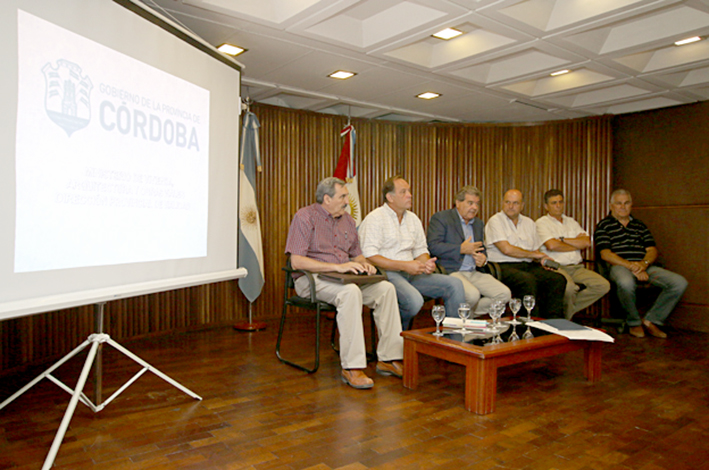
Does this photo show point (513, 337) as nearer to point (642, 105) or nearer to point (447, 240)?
point (447, 240)

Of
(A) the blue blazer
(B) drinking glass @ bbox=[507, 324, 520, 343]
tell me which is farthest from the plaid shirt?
(B) drinking glass @ bbox=[507, 324, 520, 343]

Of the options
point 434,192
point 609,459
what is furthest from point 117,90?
point 434,192

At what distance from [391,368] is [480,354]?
914mm

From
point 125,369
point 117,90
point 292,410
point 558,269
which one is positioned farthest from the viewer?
point 558,269

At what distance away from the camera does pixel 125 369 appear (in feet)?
11.0

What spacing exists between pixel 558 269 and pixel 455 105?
6.90ft

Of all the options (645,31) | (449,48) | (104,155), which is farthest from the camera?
(449,48)

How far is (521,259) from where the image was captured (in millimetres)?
4781

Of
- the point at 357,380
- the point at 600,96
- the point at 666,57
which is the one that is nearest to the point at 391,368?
the point at 357,380

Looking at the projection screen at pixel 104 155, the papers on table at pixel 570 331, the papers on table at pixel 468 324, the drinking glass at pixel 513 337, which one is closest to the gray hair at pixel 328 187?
the projection screen at pixel 104 155

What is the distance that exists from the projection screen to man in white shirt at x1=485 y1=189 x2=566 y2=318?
8.74 ft

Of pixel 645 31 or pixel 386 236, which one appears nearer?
pixel 645 31

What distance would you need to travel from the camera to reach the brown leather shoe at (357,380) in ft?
9.95

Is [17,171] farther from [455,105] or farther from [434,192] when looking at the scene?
[434,192]
